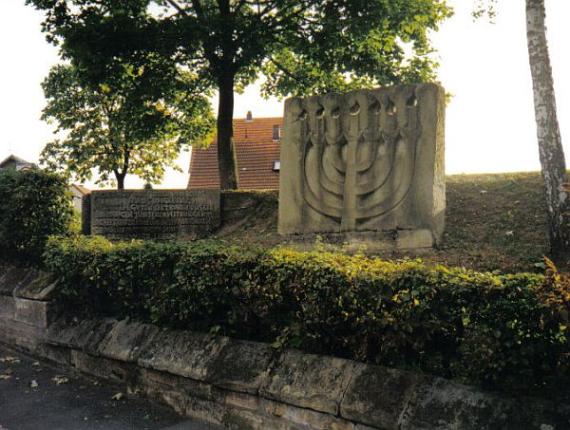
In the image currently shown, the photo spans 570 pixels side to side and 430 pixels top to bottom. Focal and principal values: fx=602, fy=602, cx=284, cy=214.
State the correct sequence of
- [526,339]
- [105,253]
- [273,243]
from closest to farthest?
[526,339] → [105,253] → [273,243]

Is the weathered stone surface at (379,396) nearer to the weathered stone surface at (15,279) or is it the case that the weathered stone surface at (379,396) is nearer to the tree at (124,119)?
the weathered stone surface at (15,279)

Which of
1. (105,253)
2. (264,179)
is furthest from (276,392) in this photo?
(264,179)

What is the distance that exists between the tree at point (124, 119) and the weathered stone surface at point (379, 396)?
12382mm

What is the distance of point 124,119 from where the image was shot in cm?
1739

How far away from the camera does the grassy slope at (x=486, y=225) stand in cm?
714

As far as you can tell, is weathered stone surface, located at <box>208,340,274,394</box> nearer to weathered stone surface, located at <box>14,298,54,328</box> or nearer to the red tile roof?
weathered stone surface, located at <box>14,298,54,328</box>

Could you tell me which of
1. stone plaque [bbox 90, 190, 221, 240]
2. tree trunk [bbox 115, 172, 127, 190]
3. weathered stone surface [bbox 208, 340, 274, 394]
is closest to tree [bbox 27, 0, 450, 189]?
stone plaque [bbox 90, 190, 221, 240]

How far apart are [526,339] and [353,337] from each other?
134 centimetres

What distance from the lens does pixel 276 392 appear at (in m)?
4.72

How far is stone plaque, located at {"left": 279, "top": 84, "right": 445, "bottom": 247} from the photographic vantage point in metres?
7.75

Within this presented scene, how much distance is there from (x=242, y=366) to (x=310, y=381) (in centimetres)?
74

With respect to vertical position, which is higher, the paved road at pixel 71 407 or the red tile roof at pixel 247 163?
the red tile roof at pixel 247 163

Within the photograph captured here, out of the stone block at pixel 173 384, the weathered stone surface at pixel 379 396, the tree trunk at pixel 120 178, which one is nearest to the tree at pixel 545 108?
the weathered stone surface at pixel 379 396

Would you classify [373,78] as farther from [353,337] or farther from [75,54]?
[353,337]
